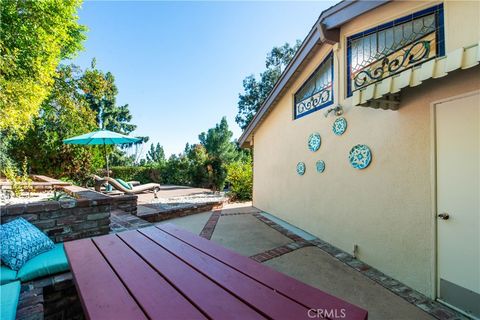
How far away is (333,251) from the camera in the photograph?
14.3ft

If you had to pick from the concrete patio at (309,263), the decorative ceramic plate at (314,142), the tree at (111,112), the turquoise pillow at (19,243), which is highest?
the tree at (111,112)

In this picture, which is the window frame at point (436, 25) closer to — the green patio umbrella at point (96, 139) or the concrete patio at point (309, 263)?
the concrete patio at point (309, 263)

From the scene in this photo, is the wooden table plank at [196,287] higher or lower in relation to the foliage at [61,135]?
lower

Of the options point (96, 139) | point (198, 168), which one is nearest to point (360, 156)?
point (96, 139)

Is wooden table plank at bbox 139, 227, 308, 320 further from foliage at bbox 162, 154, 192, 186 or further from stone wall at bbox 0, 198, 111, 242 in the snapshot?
foliage at bbox 162, 154, 192, 186

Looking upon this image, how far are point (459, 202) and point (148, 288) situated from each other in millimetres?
3415

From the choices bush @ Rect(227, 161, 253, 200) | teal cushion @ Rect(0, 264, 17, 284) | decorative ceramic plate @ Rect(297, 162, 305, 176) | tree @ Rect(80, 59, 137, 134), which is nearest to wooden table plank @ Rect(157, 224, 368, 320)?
teal cushion @ Rect(0, 264, 17, 284)

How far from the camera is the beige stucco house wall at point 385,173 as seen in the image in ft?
9.53

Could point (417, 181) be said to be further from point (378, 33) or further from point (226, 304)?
point (226, 304)

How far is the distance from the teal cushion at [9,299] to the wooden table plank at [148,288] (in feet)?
2.05

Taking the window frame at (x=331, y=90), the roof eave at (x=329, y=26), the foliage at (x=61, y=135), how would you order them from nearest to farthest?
the roof eave at (x=329, y=26) → the window frame at (x=331, y=90) → the foliage at (x=61, y=135)

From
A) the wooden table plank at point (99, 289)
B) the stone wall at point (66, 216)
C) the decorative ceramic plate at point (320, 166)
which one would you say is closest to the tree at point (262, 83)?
the decorative ceramic plate at point (320, 166)

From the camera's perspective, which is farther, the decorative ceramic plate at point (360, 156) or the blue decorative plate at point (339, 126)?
the blue decorative plate at point (339, 126)

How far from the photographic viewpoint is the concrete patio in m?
2.71
